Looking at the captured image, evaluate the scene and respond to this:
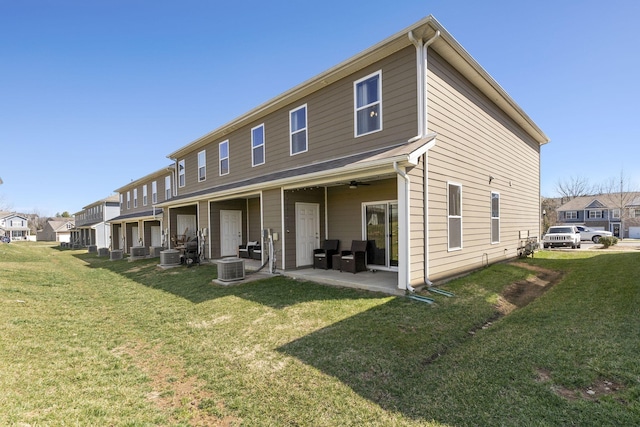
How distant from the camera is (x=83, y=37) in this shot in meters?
11.6

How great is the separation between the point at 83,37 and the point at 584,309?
17.4 m

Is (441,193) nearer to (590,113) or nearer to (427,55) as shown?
(427,55)

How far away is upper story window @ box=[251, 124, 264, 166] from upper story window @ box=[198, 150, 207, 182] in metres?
4.40

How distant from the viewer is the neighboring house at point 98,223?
31.4 meters

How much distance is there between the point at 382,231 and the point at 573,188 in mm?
52998

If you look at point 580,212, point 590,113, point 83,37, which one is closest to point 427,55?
point 83,37

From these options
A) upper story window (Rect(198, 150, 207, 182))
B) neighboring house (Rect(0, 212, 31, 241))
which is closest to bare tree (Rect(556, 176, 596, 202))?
upper story window (Rect(198, 150, 207, 182))

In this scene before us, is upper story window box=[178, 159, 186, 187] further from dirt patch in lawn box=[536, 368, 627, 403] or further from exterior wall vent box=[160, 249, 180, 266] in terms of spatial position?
dirt patch in lawn box=[536, 368, 627, 403]

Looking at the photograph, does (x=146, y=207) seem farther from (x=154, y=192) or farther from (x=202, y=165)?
(x=202, y=165)

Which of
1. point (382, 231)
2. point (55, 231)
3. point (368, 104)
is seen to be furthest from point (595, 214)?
point (55, 231)

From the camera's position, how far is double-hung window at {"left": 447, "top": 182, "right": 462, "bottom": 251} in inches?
316

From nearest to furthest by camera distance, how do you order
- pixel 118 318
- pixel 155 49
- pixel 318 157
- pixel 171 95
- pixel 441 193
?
pixel 118 318
pixel 441 193
pixel 318 157
pixel 155 49
pixel 171 95

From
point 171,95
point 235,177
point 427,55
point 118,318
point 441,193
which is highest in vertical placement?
point 171,95

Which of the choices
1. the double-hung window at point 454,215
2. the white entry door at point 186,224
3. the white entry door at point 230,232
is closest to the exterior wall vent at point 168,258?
the white entry door at point 230,232
